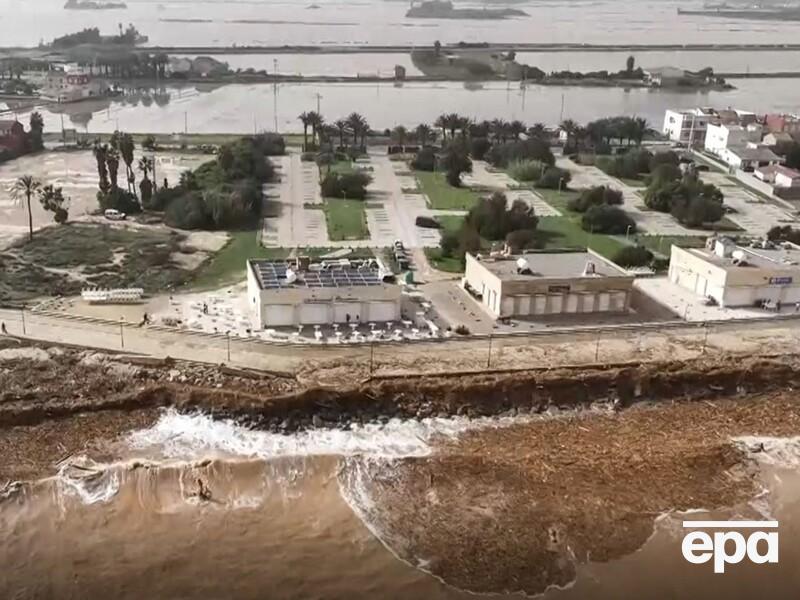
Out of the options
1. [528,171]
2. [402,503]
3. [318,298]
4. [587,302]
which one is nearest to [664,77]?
[528,171]

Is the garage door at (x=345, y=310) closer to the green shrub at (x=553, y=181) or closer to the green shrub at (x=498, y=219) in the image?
the green shrub at (x=498, y=219)

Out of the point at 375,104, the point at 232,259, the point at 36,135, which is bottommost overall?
the point at 232,259

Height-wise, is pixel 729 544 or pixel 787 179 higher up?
pixel 787 179

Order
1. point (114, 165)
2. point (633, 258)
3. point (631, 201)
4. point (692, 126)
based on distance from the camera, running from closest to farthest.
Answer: point (633, 258) → point (114, 165) → point (631, 201) → point (692, 126)

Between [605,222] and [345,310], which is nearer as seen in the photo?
[345,310]

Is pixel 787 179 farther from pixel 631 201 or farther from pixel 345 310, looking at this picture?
pixel 345 310

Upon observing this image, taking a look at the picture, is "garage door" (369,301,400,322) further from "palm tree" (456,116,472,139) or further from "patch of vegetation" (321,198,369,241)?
"palm tree" (456,116,472,139)
